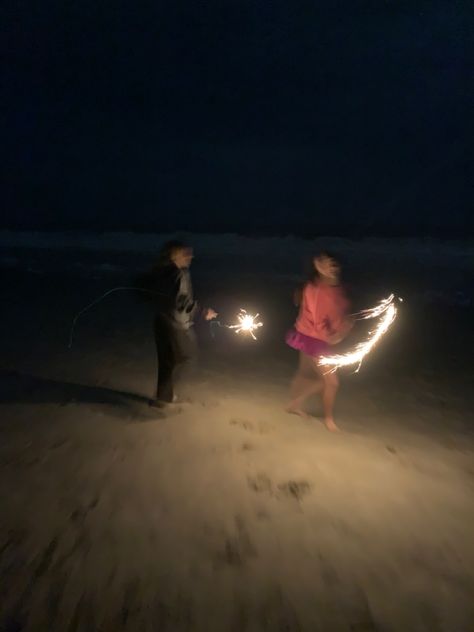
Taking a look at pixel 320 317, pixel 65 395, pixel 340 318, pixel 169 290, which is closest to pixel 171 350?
pixel 169 290

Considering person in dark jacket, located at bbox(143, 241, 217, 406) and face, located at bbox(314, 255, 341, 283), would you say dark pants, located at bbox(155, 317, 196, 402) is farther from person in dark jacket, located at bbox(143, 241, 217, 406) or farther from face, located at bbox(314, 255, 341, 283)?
face, located at bbox(314, 255, 341, 283)

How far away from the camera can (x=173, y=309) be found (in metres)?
5.97

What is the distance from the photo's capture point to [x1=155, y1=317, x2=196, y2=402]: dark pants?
611 cm

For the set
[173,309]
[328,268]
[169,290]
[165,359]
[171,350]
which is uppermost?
[328,268]

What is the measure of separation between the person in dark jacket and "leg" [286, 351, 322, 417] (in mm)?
1394

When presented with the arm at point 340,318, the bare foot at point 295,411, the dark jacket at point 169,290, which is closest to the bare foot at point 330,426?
the bare foot at point 295,411

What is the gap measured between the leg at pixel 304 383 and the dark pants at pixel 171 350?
1454 mm

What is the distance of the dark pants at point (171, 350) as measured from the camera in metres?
6.11

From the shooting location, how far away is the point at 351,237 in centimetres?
5547

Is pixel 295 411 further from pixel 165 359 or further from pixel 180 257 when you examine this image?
pixel 180 257

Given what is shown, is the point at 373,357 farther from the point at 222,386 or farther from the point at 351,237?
the point at 351,237

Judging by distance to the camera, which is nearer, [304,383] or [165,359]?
[165,359]

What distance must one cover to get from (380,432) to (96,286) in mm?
16544

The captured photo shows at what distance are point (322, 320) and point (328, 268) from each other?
648mm
